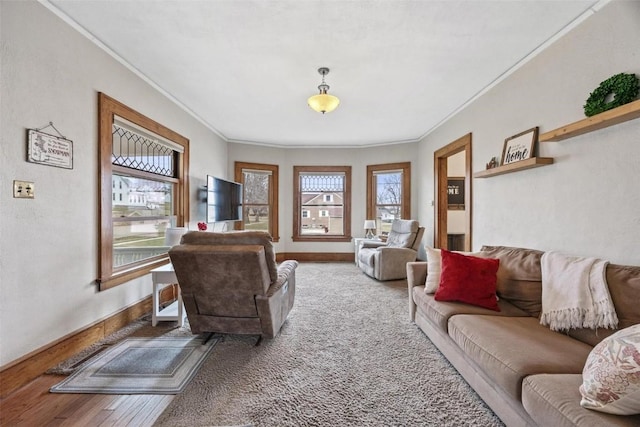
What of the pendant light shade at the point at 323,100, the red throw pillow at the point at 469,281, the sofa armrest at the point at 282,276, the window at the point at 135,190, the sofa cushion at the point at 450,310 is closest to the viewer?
the sofa cushion at the point at 450,310

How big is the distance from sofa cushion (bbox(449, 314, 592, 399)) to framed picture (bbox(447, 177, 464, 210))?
4.23 meters

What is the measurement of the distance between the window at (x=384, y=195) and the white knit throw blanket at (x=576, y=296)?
438cm

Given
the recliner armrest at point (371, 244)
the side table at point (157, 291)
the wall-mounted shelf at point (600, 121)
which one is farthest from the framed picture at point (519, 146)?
the side table at point (157, 291)

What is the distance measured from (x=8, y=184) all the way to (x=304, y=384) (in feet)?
7.90

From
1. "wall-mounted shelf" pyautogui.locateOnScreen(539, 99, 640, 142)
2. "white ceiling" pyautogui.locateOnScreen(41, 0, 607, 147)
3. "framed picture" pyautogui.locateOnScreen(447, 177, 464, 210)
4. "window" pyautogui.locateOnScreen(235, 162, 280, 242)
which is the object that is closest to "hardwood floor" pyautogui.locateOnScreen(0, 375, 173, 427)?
"white ceiling" pyautogui.locateOnScreen(41, 0, 607, 147)

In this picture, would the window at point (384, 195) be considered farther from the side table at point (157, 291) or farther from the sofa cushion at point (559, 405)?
the sofa cushion at point (559, 405)

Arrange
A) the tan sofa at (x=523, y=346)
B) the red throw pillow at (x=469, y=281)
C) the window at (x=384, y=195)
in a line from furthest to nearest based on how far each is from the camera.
A: the window at (x=384, y=195)
the red throw pillow at (x=469, y=281)
the tan sofa at (x=523, y=346)

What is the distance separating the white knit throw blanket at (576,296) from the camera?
1658 mm

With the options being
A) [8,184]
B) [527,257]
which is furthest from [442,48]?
[8,184]

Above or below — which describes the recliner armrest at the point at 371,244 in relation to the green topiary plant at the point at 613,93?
below

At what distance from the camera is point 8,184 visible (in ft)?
6.14

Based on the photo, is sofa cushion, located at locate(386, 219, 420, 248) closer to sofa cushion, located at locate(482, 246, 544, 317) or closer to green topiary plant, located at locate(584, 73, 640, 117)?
sofa cushion, located at locate(482, 246, 544, 317)

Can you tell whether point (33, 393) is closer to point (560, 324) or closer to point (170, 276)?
point (170, 276)

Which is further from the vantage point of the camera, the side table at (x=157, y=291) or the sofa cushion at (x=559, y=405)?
the side table at (x=157, y=291)
